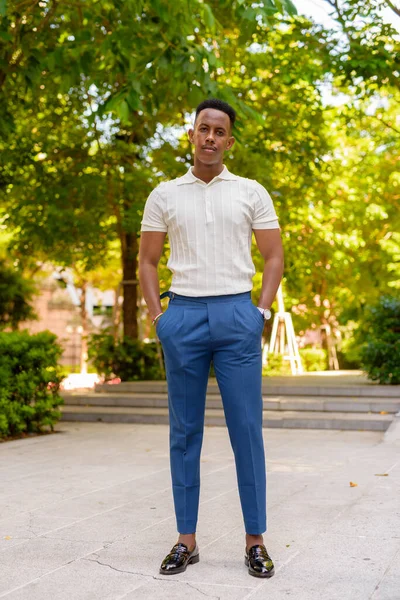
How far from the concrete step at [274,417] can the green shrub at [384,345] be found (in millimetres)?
2120

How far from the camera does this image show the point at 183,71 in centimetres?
850

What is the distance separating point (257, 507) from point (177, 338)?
0.90m

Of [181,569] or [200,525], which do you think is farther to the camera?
[200,525]

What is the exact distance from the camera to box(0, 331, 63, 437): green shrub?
32.4 ft

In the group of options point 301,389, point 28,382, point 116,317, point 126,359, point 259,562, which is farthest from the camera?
point 116,317

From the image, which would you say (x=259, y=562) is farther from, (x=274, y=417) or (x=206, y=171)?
(x=274, y=417)

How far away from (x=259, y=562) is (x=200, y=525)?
Answer: 4.06ft

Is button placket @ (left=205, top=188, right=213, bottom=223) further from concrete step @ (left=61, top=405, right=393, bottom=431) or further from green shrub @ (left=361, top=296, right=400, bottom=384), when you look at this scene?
green shrub @ (left=361, top=296, right=400, bottom=384)

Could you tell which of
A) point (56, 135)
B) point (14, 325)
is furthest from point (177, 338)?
point (14, 325)

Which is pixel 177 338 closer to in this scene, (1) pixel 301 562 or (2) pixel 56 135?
(1) pixel 301 562

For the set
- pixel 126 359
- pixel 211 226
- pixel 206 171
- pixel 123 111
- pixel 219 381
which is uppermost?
pixel 123 111

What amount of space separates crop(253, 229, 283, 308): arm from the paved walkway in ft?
4.36

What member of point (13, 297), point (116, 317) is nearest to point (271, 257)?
point (116, 317)

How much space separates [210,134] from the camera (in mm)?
4199
